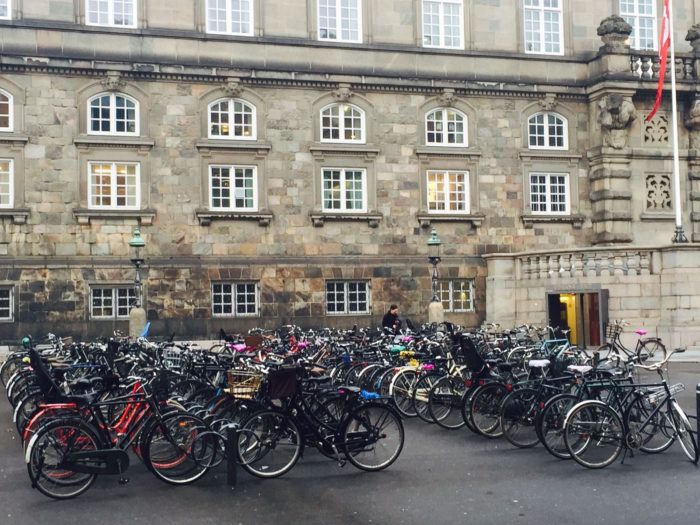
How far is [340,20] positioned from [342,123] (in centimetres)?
331

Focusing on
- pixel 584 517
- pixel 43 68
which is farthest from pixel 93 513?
pixel 43 68

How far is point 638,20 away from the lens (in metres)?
31.3

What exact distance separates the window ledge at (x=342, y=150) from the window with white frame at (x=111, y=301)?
6834mm

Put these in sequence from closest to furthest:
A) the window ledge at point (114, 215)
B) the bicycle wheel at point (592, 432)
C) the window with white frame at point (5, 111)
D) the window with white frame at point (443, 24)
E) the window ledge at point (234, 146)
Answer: the bicycle wheel at point (592, 432), the window with white frame at point (5, 111), the window ledge at point (114, 215), the window ledge at point (234, 146), the window with white frame at point (443, 24)

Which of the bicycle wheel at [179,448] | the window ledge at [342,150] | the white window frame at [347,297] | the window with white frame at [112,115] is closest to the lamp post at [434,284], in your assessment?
the white window frame at [347,297]

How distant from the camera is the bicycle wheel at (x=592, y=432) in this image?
9.96 metres

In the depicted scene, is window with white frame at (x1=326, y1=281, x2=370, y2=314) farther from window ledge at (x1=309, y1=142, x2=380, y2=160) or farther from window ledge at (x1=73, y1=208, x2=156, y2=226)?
window ledge at (x1=73, y1=208, x2=156, y2=226)

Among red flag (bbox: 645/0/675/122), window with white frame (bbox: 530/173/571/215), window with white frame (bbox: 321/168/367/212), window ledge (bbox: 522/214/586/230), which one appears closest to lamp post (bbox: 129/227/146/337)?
window with white frame (bbox: 321/168/367/212)

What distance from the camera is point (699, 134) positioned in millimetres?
30281

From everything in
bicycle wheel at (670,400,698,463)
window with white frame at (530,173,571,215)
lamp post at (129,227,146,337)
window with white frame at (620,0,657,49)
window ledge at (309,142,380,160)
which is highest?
window with white frame at (620,0,657,49)

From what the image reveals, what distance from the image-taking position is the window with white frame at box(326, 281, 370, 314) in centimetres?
2756

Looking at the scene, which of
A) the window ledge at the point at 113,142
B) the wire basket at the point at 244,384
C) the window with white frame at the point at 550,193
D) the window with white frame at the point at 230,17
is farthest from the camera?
the window with white frame at the point at 550,193

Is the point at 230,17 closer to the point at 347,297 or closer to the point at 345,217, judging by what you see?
the point at 345,217

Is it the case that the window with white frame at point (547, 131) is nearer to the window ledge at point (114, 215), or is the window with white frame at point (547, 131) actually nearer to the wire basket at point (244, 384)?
the window ledge at point (114, 215)
